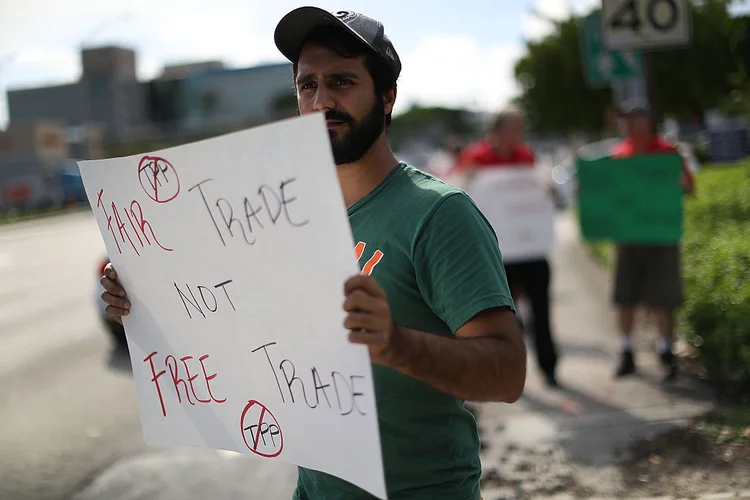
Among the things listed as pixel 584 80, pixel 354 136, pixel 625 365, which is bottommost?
pixel 625 365

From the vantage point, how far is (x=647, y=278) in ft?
21.8

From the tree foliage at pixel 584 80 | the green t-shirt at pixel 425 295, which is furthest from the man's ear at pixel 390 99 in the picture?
the tree foliage at pixel 584 80

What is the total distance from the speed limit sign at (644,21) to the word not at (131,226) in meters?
5.36

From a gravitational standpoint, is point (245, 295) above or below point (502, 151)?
above

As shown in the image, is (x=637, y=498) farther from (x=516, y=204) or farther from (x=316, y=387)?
(x=516, y=204)

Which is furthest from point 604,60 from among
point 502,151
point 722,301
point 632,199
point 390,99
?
point 390,99

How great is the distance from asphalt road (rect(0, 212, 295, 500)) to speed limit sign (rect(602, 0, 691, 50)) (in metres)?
3.93

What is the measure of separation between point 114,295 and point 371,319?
0.89m

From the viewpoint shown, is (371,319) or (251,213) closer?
(371,319)

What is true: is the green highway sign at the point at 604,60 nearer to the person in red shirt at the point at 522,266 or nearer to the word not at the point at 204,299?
the person in red shirt at the point at 522,266

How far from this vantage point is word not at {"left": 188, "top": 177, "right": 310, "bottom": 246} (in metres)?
1.70

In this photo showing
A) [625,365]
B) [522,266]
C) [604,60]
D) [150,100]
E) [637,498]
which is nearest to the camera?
[637,498]

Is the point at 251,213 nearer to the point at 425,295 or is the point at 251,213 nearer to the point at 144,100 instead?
the point at 425,295

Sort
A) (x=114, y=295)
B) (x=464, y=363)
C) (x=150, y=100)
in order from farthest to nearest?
(x=150, y=100), (x=114, y=295), (x=464, y=363)
